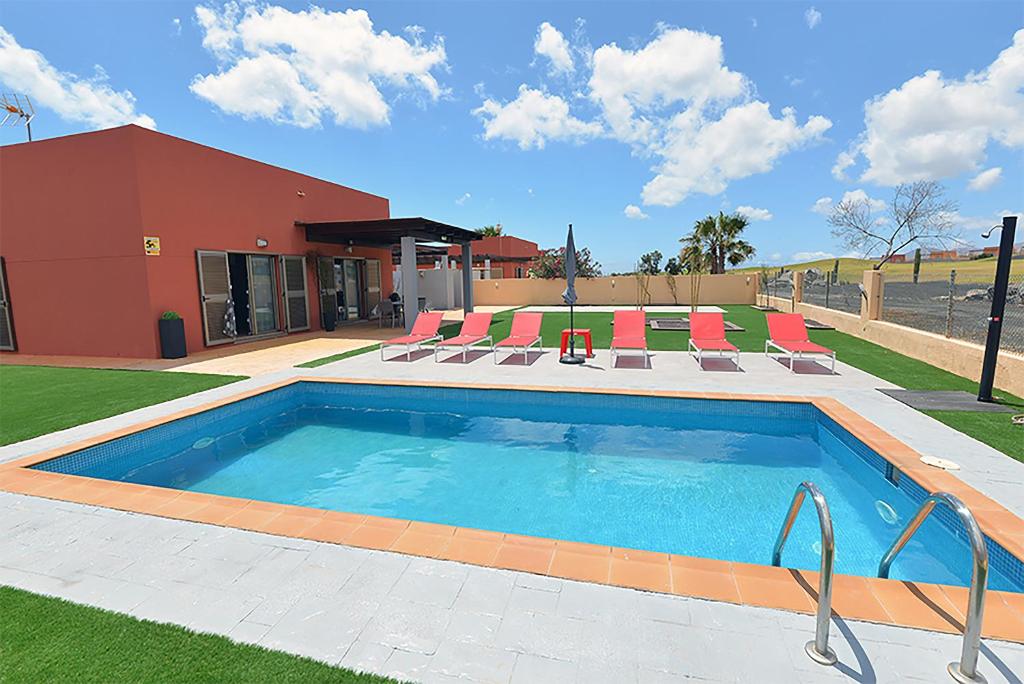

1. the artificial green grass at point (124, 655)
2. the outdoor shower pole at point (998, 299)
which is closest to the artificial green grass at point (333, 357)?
the artificial green grass at point (124, 655)

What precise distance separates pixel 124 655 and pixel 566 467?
402 centimetres

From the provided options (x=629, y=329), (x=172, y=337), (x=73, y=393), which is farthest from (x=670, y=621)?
(x=172, y=337)

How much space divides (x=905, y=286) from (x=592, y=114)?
10.3 meters

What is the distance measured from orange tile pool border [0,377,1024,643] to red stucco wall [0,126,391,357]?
24.6 ft

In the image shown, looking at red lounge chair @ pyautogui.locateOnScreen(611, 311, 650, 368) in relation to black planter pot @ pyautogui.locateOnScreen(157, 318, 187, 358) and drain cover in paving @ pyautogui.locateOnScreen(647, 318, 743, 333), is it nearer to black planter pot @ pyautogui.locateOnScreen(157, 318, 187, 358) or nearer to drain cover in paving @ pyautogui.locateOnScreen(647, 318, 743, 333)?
drain cover in paving @ pyautogui.locateOnScreen(647, 318, 743, 333)

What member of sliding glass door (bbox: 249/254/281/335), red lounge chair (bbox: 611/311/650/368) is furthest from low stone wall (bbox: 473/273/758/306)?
red lounge chair (bbox: 611/311/650/368)

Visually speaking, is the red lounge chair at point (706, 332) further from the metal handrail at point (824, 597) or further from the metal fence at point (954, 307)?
the metal handrail at point (824, 597)

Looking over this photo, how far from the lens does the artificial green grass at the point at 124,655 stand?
201cm

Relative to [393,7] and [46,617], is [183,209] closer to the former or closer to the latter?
[393,7]

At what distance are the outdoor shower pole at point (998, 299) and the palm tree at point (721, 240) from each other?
26376 mm

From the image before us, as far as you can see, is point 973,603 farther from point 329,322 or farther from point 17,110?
point 17,110

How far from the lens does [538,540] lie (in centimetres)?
309

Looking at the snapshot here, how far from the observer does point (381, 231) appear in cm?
1371

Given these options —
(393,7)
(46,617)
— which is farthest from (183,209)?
(46,617)
